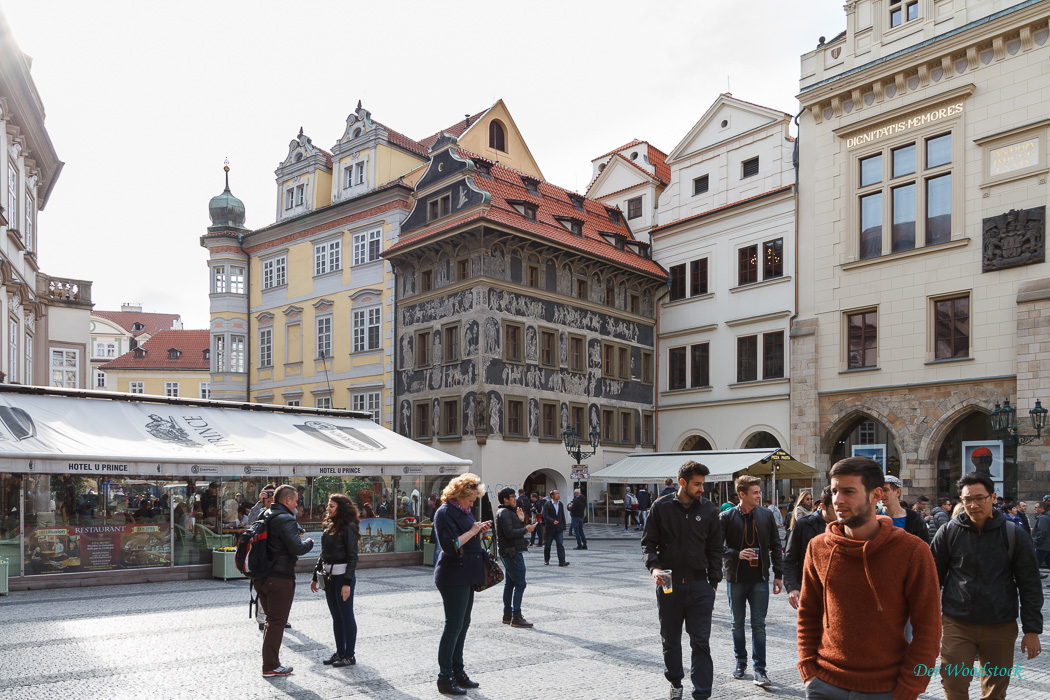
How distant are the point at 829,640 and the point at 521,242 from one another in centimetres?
3053

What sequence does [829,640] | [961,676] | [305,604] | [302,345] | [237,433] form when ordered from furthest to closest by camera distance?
[302,345]
[237,433]
[305,604]
[961,676]
[829,640]

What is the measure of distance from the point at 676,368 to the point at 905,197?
12.0 metres

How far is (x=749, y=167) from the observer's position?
1407 inches

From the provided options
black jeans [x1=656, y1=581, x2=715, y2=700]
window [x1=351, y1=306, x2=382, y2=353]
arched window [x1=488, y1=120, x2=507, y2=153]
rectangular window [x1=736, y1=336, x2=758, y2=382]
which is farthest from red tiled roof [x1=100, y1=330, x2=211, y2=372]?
black jeans [x1=656, y1=581, x2=715, y2=700]

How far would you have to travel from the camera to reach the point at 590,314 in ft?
121

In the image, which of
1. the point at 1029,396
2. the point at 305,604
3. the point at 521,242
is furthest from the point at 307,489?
the point at 1029,396

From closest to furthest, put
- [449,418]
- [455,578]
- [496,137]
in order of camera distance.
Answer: [455,578], [449,418], [496,137]

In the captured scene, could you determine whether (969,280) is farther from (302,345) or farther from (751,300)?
(302,345)

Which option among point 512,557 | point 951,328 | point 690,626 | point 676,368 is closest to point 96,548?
point 512,557

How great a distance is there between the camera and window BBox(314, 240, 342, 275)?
3969 centimetres

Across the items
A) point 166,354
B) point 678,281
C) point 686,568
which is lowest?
point 686,568

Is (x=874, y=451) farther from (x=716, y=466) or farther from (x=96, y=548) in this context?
(x=96, y=548)

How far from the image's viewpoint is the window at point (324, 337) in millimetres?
39625

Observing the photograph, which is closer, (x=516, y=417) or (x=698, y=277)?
(x=516, y=417)
